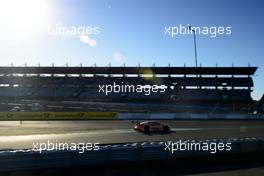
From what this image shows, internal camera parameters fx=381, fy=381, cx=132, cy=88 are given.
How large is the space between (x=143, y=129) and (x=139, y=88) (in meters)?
45.4

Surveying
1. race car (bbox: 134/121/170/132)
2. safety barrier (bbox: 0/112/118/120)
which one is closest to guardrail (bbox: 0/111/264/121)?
safety barrier (bbox: 0/112/118/120)

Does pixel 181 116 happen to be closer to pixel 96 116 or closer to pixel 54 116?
pixel 96 116

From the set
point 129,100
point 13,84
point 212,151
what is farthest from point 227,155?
point 13,84

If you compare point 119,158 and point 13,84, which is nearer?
point 119,158

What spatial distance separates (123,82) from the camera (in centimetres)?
7631

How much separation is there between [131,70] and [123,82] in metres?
2.93

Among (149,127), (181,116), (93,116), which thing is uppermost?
(149,127)

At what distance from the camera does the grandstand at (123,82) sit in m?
74.4

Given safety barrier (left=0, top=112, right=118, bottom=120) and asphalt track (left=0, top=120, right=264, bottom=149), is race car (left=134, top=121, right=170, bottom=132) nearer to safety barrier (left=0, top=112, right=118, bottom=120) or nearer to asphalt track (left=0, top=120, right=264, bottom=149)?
asphalt track (left=0, top=120, right=264, bottom=149)

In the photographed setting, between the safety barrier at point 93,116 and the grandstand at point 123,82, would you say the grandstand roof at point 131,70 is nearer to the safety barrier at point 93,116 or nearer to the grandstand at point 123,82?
the grandstand at point 123,82

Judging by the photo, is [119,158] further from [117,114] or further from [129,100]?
[129,100]

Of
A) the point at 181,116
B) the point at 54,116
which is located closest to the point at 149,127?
the point at 181,116

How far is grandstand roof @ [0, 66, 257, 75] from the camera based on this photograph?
74.0 m

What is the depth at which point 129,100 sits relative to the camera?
7331 centimetres
